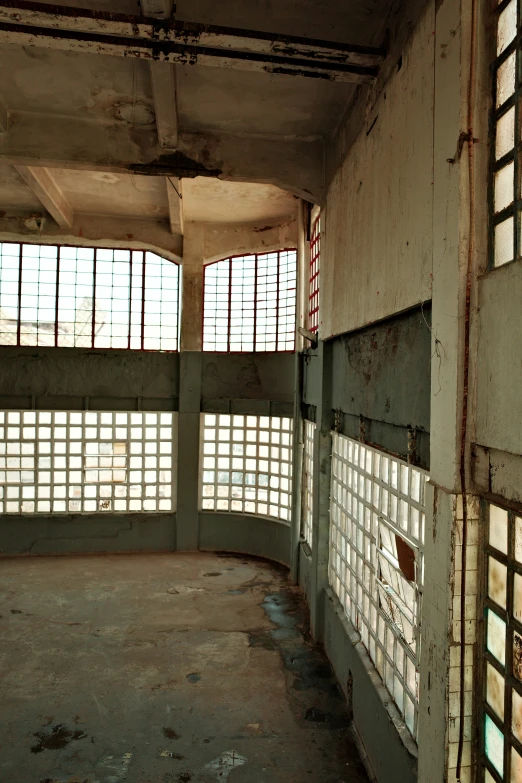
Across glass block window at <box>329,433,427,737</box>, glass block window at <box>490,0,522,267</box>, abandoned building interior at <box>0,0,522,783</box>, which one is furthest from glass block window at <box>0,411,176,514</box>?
glass block window at <box>490,0,522,267</box>

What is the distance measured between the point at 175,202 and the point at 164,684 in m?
7.88

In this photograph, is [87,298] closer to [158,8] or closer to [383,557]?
[158,8]

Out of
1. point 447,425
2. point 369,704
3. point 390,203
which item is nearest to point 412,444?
point 447,425

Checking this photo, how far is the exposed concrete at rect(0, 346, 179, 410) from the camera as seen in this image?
1119 cm

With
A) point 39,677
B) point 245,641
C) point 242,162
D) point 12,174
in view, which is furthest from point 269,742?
point 12,174

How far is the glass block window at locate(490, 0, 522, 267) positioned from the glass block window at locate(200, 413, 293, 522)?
7.99m

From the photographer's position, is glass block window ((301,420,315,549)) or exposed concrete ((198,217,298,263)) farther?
exposed concrete ((198,217,298,263))

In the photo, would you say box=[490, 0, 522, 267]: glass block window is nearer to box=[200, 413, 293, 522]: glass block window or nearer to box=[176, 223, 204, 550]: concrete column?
box=[200, 413, 293, 522]: glass block window

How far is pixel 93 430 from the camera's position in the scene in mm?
11430

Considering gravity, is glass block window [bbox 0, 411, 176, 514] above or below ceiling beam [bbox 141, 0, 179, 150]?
below

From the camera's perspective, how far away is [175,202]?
980cm

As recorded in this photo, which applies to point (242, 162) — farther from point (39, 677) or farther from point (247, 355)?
point (39, 677)

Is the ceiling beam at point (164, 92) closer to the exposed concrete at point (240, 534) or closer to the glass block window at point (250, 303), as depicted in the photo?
the glass block window at point (250, 303)

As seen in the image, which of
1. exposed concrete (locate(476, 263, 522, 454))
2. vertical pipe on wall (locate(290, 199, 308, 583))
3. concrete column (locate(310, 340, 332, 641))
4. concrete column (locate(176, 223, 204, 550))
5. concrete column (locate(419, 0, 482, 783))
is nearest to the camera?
exposed concrete (locate(476, 263, 522, 454))
